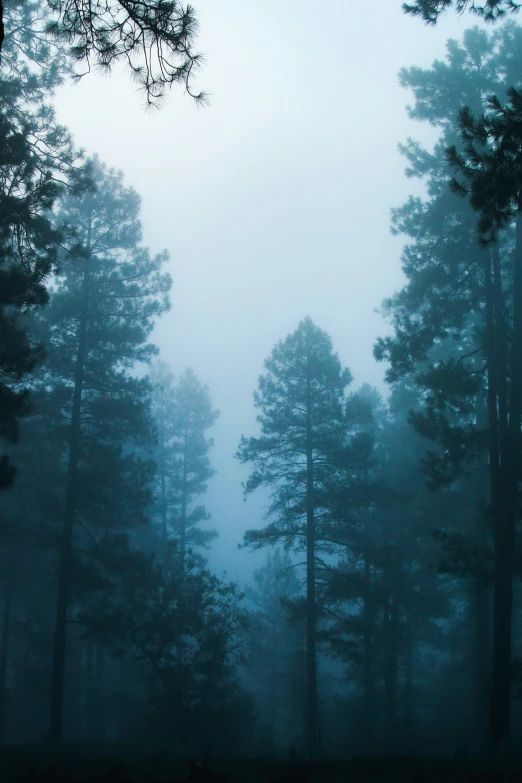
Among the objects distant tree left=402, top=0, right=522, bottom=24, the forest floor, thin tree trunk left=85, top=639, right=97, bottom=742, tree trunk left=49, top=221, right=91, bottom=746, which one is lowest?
thin tree trunk left=85, top=639, right=97, bottom=742

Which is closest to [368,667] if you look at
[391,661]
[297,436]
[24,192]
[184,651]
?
[391,661]

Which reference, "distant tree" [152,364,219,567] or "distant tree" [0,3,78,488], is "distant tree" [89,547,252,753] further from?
"distant tree" [152,364,219,567]

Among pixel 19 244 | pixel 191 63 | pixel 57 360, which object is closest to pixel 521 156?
pixel 191 63

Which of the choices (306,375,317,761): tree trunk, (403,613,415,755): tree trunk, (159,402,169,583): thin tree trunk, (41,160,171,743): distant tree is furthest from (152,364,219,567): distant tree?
(41,160,171,743): distant tree

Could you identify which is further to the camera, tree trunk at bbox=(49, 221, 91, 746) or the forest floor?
tree trunk at bbox=(49, 221, 91, 746)

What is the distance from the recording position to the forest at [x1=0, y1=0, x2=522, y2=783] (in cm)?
990

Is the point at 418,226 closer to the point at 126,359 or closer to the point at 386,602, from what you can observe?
the point at 126,359

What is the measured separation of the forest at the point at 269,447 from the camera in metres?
9.90

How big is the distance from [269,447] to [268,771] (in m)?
12.2

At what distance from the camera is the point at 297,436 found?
21.0 metres

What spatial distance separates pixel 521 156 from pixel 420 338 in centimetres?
743

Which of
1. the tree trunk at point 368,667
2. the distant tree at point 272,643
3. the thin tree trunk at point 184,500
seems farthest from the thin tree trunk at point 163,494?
the tree trunk at point 368,667

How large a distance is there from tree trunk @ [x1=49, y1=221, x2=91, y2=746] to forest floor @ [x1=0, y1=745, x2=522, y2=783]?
342 centimetres

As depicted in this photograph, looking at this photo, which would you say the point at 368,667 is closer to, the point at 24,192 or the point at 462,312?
the point at 462,312
